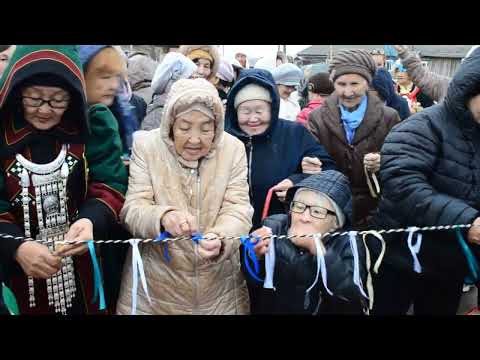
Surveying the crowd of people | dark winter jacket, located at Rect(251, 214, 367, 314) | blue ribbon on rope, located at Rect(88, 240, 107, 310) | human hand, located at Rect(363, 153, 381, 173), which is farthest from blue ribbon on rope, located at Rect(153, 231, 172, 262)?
human hand, located at Rect(363, 153, 381, 173)

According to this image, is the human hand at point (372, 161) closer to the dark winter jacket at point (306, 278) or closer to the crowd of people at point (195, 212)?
the crowd of people at point (195, 212)

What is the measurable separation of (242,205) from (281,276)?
17.2 inches

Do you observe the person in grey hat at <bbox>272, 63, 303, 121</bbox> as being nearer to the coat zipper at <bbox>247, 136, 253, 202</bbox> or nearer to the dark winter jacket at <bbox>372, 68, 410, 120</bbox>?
the dark winter jacket at <bbox>372, 68, 410, 120</bbox>

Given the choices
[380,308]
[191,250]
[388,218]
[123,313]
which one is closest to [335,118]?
[388,218]

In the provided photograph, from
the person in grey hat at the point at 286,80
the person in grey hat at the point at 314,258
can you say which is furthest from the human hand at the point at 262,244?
the person in grey hat at the point at 286,80

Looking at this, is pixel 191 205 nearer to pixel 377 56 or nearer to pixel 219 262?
pixel 219 262

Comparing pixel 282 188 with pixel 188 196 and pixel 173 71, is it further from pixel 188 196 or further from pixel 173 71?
pixel 173 71

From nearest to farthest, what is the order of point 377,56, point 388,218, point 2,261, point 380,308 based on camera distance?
point 2,261
point 388,218
point 380,308
point 377,56

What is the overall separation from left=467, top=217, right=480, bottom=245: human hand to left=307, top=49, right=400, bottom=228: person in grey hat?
102cm

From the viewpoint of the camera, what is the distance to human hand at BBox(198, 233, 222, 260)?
2.24 metres

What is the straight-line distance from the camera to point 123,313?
251 cm

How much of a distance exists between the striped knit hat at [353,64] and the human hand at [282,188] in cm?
112

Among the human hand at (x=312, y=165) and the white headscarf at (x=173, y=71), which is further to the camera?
the white headscarf at (x=173, y=71)

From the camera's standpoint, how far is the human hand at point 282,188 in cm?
281
